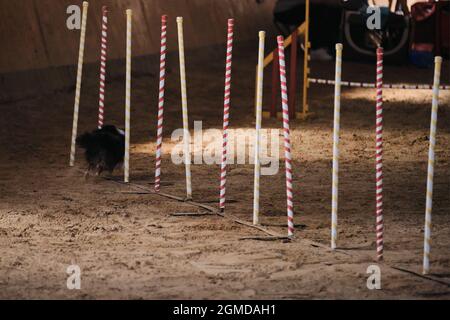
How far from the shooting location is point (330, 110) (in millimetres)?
18219

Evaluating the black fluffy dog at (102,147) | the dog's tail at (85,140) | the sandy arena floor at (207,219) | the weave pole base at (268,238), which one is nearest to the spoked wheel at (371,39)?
the sandy arena floor at (207,219)

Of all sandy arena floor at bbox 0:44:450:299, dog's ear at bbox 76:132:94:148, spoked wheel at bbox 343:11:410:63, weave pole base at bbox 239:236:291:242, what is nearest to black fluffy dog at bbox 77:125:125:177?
dog's ear at bbox 76:132:94:148

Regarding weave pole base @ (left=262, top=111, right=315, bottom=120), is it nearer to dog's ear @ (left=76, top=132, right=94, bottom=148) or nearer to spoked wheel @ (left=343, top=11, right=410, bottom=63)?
dog's ear @ (left=76, top=132, right=94, bottom=148)

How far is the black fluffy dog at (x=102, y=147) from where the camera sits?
472 inches

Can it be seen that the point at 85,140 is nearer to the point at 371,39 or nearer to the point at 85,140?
the point at 85,140

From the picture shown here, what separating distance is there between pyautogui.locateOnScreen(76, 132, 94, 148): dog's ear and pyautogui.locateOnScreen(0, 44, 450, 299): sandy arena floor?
1.45ft

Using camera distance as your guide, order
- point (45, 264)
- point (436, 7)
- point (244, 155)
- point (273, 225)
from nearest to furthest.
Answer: point (45, 264), point (273, 225), point (244, 155), point (436, 7)

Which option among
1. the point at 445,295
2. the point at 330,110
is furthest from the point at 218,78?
the point at 445,295

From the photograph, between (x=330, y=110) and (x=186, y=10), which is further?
(x=186, y=10)

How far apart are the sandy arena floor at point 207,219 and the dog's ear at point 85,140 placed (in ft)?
1.45

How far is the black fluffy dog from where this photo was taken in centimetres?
1199

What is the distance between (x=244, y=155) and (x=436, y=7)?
10.6 metres

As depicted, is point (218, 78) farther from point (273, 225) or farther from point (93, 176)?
point (273, 225)

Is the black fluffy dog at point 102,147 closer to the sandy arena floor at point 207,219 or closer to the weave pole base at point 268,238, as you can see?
the sandy arena floor at point 207,219
